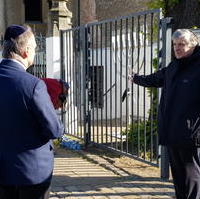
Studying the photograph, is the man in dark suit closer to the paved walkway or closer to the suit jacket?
the suit jacket

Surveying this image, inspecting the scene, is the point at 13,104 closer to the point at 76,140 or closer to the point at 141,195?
the point at 141,195

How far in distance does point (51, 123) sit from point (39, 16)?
20.6m

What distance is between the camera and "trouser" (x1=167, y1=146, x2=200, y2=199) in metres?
4.08

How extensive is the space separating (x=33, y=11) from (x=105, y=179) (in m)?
18.5

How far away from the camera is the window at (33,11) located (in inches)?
894

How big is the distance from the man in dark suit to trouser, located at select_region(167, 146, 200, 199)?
1.64 m

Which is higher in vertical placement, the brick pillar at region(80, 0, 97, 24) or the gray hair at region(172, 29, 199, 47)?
the brick pillar at region(80, 0, 97, 24)

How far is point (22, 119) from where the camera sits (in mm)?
2822

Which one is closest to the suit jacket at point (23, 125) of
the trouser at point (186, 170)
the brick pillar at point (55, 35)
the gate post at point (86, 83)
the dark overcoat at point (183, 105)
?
the dark overcoat at point (183, 105)

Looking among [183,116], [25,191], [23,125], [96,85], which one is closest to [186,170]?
[183,116]

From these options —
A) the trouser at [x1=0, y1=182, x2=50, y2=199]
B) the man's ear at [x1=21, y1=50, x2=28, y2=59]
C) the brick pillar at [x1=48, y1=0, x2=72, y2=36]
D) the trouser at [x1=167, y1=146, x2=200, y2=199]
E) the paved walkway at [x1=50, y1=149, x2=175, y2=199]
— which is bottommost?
the paved walkway at [x1=50, y1=149, x2=175, y2=199]

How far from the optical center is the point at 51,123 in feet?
9.29

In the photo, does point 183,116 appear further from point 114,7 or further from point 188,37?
point 114,7

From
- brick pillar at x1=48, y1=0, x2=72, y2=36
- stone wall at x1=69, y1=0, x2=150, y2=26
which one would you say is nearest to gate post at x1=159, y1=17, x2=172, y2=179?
brick pillar at x1=48, y1=0, x2=72, y2=36
